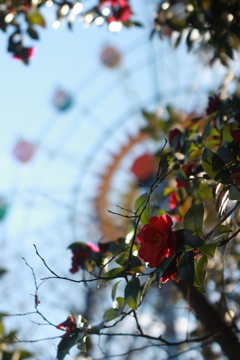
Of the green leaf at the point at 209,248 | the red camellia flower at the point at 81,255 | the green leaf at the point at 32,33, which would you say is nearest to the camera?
the green leaf at the point at 209,248

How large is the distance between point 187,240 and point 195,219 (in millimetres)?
37

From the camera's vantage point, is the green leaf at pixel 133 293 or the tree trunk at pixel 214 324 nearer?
the green leaf at pixel 133 293

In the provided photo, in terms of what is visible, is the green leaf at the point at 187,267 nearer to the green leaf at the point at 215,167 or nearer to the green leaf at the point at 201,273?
the green leaf at the point at 201,273

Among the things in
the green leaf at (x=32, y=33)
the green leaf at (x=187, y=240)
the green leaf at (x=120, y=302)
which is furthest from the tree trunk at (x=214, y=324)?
the green leaf at (x=32, y=33)

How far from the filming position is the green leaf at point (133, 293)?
0.79m

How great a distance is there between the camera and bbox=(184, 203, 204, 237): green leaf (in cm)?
75

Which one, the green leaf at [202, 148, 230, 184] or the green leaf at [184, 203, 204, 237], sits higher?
the green leaf at [202, 148, 230, 184]

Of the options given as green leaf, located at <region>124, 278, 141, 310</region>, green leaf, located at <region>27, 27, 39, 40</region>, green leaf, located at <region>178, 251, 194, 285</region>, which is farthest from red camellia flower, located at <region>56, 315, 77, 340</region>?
green leaf, located at <region>27, 27, 39, 40</region>

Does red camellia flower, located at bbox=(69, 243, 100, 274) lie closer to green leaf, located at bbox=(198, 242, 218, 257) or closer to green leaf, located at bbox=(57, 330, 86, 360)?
green leaf, located at bbox=(57, 330, 86, 360)

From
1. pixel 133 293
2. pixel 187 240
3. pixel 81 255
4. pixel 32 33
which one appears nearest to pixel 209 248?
pixel 187 240

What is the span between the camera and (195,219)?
2.49ft

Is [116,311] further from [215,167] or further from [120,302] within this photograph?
[215,167]

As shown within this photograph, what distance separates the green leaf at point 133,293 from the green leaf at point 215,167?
0.23 m

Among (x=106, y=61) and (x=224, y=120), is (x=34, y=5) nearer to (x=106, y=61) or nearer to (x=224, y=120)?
(x=224, y=120)
